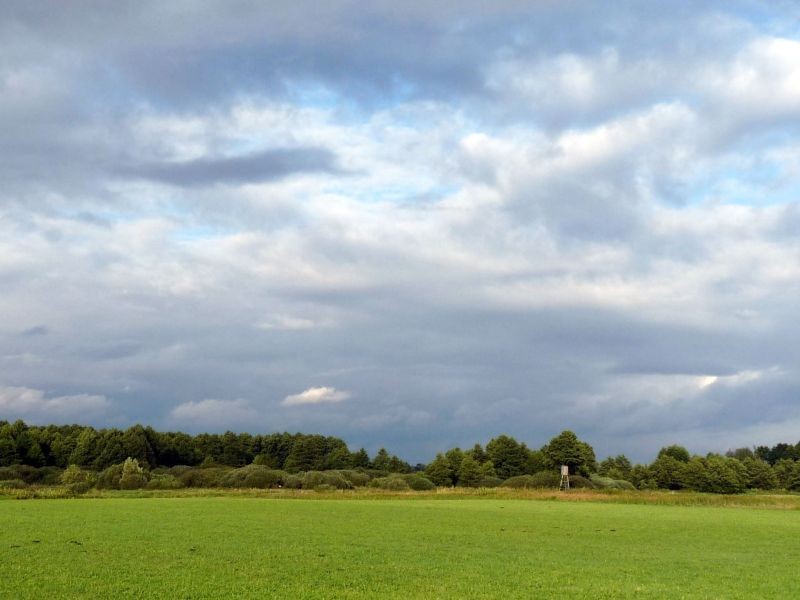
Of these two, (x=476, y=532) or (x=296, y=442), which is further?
(x=296, y=442)

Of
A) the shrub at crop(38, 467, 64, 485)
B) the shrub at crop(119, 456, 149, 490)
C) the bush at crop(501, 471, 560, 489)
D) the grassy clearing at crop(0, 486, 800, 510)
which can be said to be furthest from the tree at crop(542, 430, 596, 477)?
the shrub at crop(38, 467, 64, 485)

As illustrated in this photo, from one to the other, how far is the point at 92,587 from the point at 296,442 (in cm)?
13811

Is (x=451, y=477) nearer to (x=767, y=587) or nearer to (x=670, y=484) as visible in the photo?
(x=670, y=484)

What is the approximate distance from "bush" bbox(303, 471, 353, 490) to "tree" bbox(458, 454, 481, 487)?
30512 millimetres

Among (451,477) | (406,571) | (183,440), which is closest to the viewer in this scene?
(406,571)

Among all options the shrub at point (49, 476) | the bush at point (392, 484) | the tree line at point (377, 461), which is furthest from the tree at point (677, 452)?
the shrub at point (49, 476)

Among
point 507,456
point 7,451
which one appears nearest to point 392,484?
point 507,456

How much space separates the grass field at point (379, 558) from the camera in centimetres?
1819

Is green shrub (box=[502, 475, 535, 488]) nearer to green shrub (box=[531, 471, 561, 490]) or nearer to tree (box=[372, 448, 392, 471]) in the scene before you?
green shrub (box=[531, 471, 561, 490])

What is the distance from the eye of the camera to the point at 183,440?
14762cm

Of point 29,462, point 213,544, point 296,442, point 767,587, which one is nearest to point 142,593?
point 213,544

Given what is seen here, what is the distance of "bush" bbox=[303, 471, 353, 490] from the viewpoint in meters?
88.6

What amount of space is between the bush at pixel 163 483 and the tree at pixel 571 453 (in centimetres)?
6212

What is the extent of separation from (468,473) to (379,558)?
96.8 m
